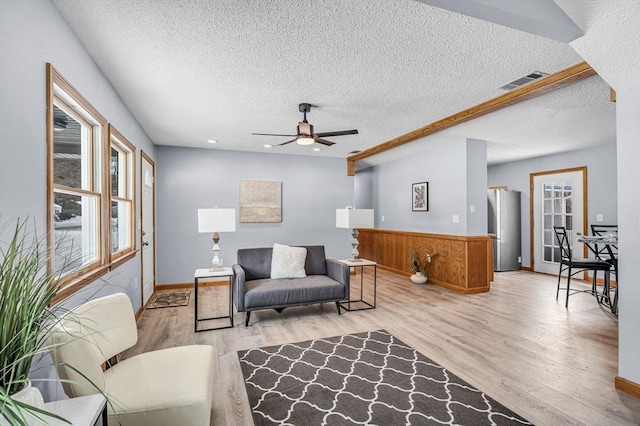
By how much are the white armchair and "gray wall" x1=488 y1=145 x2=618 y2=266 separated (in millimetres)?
6582

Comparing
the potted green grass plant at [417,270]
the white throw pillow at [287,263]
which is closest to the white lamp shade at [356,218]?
the white throw pillow at [287,263]

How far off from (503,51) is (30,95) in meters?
2.92

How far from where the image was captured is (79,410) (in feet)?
3.45

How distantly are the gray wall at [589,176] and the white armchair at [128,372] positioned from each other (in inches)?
259

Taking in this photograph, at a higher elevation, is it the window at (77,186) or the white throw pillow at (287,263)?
the window at (77,186)

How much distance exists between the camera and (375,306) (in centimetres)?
421

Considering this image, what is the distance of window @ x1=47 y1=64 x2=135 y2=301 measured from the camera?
187 centimetres

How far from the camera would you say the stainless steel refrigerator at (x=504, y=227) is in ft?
22.1

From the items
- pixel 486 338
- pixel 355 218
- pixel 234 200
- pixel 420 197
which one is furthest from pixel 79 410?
pixel 420 197

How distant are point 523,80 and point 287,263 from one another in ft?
9.94

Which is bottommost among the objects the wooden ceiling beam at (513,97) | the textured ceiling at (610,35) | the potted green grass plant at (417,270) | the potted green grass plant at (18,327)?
the potted green grass plant at (417,270)

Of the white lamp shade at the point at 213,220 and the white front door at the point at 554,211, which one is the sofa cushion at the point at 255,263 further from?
the white front door at the point at 554,211

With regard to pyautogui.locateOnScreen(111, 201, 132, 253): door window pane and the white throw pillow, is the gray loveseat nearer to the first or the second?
the white throw pillow

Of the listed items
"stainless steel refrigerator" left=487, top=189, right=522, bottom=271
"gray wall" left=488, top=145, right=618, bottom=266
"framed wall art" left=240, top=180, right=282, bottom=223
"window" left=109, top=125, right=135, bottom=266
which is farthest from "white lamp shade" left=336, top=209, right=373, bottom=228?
"gray wall" left=488, top=145, right=618, bottom=266
